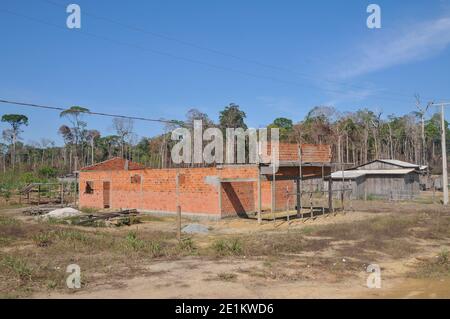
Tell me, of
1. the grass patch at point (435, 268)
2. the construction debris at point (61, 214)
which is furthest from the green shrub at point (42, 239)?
the grass patch at point (435, 268)

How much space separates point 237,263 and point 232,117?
161 ft

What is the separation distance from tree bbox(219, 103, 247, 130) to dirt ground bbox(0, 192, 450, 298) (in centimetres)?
4245

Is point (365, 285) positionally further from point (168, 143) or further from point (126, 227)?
point (168, 143)

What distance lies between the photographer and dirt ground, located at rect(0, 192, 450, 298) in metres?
7.53

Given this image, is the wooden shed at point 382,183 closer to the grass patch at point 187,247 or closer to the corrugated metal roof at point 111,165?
the corrugated metal roof at point 111,165

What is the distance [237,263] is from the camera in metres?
9.91

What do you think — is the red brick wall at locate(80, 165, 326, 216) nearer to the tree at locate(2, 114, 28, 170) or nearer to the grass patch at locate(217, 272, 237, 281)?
the grass patch at locate(217, 272, 237, 281)

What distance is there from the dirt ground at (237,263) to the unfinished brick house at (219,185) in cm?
454

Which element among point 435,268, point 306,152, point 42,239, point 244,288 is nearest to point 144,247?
point 42,239

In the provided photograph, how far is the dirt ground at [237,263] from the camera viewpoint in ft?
24.7

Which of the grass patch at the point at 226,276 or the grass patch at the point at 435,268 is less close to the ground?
the grass patch at the point at 226,276

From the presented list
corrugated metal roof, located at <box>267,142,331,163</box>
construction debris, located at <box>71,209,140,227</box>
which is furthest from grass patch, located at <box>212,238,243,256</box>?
construction debris, located at <box>71,209,140,227</box>
